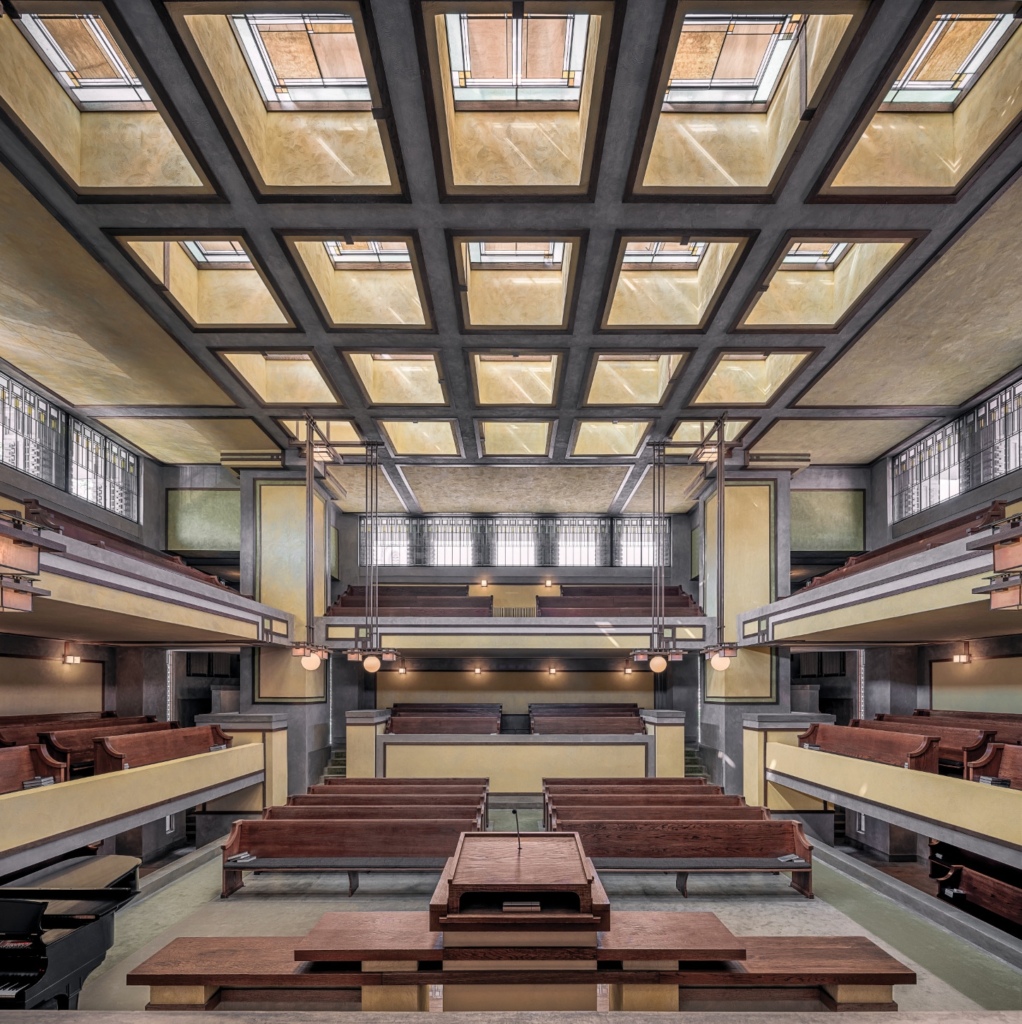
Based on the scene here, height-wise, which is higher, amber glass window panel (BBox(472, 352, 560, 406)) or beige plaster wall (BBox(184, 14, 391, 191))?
beige plaster wall (BBox(184, 14, 391, 191))

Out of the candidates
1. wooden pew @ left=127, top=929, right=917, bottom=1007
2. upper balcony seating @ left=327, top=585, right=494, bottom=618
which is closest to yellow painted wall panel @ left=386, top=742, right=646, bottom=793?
upper balcony seating @ left=327, top=585, right=494, bottom=618

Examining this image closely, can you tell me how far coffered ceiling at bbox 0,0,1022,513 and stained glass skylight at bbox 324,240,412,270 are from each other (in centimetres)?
4

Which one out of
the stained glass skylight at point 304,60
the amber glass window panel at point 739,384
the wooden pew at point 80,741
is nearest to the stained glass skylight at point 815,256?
the amber glass window panel at point 739,384

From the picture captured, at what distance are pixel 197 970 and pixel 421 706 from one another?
12.9 m

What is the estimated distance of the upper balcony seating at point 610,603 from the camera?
1531 centimetres

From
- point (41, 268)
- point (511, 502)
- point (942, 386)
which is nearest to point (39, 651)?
point (41, 268)

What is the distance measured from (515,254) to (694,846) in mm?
6619

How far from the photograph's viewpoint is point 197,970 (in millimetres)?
4406

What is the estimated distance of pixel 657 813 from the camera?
882 centimetres

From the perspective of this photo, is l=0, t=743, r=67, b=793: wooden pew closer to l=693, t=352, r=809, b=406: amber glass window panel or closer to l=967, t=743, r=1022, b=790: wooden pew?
l=967, t=743, r=1022, b=790: wooden pew

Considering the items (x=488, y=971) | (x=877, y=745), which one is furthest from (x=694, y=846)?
(x=488, y=971)

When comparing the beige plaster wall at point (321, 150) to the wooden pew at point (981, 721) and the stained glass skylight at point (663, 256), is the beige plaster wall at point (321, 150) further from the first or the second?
the wooden pew at point (981, 721)

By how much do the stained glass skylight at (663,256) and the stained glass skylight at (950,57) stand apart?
2.47m

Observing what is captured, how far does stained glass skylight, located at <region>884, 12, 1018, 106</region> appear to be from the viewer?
540 centimetres
